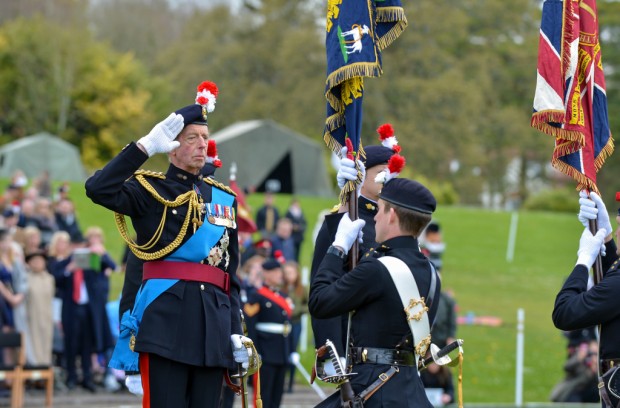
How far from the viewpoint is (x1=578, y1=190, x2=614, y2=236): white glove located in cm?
716

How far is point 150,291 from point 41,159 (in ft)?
108

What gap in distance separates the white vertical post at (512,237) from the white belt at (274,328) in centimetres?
2247

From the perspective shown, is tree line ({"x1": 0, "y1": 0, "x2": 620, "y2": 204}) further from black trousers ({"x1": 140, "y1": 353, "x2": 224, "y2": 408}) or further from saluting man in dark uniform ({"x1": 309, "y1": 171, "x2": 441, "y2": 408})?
saluting man in dark uniform ({"x1": 309, "y1": 171, "x2": 441, "y2": 408})

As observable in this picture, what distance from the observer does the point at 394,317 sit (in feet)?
20.1

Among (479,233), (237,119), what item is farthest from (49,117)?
(479,233)

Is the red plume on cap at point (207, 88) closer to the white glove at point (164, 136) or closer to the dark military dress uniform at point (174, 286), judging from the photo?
the white glove at point (164, 136)

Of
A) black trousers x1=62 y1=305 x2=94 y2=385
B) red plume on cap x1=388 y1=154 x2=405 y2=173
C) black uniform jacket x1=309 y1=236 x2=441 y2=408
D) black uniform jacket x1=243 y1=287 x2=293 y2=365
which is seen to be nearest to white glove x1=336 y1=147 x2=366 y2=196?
red plume on cap x1=388 y1=154 x2=405 y2=173

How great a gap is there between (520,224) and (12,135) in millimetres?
20381

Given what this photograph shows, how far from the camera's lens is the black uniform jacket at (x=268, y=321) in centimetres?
1250

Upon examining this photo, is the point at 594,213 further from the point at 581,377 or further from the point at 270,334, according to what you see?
the point at 581,377

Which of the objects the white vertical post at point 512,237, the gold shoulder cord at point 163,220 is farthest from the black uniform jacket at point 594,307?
the white vertical post at point 512,237

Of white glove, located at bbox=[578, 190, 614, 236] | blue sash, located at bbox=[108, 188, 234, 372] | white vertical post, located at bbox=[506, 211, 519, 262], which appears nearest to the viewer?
blue sash, located at bbox=[108, 188, 234, 372]

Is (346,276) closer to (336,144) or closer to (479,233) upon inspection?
(336,144)

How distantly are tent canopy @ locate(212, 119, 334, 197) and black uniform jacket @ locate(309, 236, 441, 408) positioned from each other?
1057 inches
